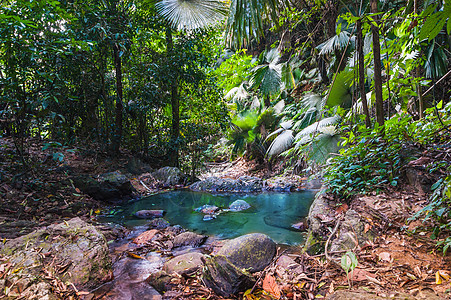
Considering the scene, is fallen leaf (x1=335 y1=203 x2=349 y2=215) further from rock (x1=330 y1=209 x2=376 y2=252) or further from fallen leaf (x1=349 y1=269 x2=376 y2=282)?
fallen leaf (x1=349 y1=269 x2=376 y2=282)

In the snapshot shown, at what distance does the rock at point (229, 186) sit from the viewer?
273 inches

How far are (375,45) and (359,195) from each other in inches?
61.1

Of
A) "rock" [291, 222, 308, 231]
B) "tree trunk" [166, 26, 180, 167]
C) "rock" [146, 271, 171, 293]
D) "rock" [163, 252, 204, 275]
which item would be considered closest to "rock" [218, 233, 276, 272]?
"rock" [163, 252, 204, 275]

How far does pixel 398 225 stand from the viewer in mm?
1854

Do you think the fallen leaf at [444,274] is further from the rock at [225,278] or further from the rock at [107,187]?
the rock at [107,187]

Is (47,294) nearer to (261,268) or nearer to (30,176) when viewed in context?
(261,268)

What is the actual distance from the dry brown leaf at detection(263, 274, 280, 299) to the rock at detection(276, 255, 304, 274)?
0.16 meters

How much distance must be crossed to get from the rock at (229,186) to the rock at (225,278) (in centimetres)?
493

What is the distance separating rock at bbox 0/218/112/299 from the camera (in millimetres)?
1703

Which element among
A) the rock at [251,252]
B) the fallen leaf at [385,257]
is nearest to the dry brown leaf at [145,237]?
the rock at [251,252]

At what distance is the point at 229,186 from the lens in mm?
7102

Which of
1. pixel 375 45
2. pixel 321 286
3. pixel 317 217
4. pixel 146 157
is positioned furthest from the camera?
pixel 146 157

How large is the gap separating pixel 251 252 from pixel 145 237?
1619mm

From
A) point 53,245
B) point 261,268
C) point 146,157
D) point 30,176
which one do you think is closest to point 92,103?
point 146,157
